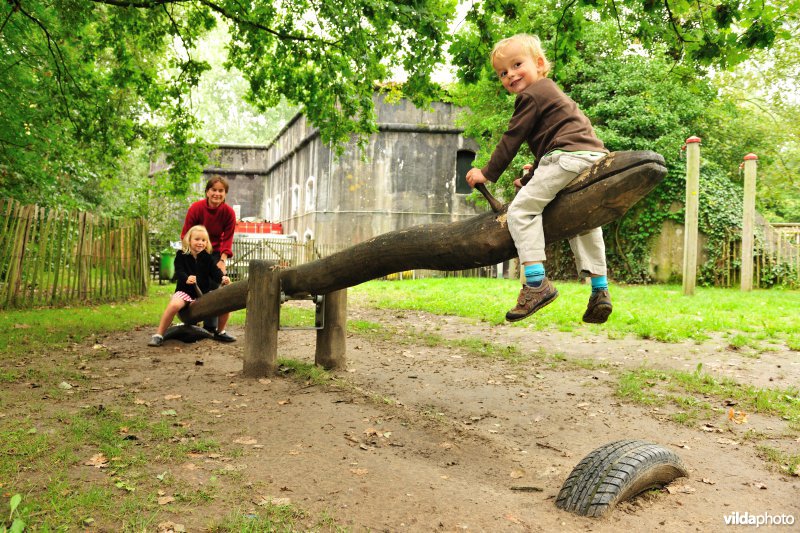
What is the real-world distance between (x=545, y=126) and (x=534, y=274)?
851 millimetres

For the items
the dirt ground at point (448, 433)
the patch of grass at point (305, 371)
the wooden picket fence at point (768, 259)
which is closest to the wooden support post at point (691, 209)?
the wooden picket fence at point (768, 259)

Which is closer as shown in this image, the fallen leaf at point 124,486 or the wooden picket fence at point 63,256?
the fallen leaf at point 124,486

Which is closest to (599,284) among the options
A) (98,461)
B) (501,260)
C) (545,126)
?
(501,260)

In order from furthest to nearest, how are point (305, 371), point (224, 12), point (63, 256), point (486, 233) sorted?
point (63, 256) → point (224, 12) → point (305, 371) → point (486, 233)

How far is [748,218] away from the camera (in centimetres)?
1311

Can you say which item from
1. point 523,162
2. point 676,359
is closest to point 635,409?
point 676,359

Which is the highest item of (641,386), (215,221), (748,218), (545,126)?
(748,218)

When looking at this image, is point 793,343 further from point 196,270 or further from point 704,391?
point 196,270

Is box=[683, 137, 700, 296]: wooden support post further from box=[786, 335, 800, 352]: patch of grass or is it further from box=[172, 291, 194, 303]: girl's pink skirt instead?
box=[172, 291, 194, 303]: girl's pink skirt

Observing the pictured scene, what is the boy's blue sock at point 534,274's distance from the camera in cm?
307

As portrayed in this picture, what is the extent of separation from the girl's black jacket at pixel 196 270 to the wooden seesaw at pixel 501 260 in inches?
63.7

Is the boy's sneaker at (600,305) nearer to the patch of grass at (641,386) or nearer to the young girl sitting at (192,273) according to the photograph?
the patch of grass at (641,386)

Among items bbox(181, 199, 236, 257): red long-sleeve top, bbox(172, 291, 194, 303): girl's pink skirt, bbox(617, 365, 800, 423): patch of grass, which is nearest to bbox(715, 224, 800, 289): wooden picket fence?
bbox(617, 365, 800, 423): patch of grass

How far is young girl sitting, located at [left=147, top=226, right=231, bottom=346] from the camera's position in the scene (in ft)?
21.3
